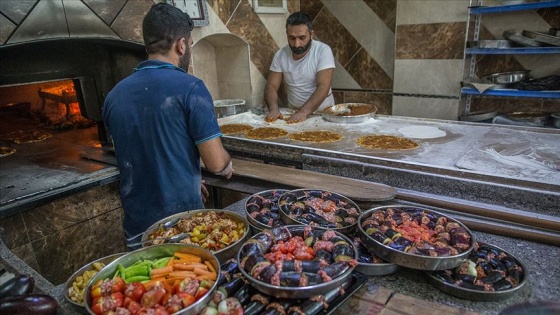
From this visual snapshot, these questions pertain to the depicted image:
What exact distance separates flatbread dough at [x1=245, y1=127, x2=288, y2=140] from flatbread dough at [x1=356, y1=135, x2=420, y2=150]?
0.80 meters

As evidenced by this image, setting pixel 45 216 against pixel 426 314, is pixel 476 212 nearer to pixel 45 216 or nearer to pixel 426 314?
pixel 426 314

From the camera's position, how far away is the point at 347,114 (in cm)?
401

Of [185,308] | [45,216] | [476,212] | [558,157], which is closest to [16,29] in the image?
[45,216]

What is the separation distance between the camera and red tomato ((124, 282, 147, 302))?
1.21m

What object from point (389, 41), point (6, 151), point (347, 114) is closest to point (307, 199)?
point (347, 114)

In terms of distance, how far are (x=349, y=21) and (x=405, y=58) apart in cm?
117

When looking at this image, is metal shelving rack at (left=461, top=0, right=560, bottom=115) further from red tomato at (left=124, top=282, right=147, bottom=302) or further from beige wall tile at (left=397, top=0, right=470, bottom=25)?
red tomato at (left=124, top=282, right=147, bottom=302)

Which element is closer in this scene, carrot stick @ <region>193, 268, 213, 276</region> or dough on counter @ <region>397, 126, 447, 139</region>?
carrot stick @ <region>193, 268, 213, 276</region>

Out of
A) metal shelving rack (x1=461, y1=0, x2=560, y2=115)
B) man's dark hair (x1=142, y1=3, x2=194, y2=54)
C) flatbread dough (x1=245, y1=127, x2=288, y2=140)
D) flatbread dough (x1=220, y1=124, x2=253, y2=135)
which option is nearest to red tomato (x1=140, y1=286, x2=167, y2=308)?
man's dark hair (x1=142, y1=3, x2=194, y2=54)

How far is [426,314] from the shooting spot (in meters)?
1.25

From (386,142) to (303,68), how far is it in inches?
70.2

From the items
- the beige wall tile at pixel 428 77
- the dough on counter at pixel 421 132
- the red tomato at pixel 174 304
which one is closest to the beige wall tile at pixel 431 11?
the beige wall tile at pixel 428 77

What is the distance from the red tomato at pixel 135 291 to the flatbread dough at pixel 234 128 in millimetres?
2604

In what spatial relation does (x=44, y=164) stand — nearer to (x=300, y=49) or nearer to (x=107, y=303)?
(x=107, y=303)
